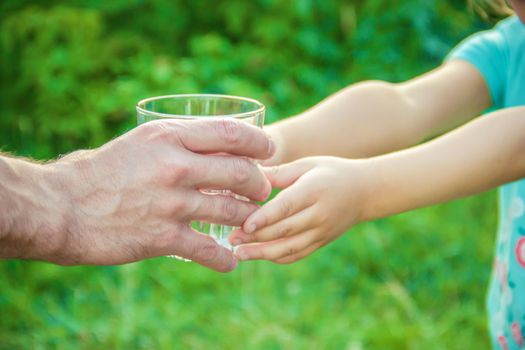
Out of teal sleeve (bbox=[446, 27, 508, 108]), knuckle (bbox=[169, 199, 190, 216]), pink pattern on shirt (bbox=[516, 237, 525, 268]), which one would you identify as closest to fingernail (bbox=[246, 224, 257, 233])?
knuckle (bbox=[169, 199, 190, 216])

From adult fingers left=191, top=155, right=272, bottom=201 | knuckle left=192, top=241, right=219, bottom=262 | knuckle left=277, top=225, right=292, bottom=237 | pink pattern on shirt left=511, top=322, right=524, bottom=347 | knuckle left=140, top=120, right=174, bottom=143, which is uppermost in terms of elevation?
knuckle left=140, top=120, right=174, bottom=143

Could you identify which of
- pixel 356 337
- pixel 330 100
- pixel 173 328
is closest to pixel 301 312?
pixel 356 337

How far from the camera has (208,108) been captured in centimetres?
128

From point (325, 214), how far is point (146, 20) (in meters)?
2.48

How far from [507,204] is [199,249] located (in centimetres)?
79

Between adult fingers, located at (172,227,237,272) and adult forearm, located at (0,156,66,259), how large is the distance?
0.66 ft

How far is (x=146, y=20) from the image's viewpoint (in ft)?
11.5

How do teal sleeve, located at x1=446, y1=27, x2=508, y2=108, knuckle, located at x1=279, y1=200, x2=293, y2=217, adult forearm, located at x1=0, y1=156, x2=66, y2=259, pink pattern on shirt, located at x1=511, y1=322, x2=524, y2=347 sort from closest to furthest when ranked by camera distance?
adult forearm, located at x1=0, y1=156, x2=66, y2=259, knuckle, located at x1=279, y1=200, x2=293, y2=217, pink pattern on shirt, located at x1=511, y1=322, x2=524, y2=347, teal sleeve, located at x1=446, y1=27, x2=508, y2=108

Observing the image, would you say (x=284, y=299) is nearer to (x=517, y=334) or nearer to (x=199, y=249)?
(x=517, y=334)

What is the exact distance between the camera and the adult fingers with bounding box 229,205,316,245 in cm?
125

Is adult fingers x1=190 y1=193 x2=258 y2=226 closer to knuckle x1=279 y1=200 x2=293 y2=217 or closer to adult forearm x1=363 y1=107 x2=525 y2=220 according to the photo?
knuckle x1=279 y1=200 x2=293 y2=217

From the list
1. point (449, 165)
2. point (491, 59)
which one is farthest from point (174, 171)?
point (491, 59)

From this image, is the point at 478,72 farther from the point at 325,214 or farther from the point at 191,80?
the point at 191,80

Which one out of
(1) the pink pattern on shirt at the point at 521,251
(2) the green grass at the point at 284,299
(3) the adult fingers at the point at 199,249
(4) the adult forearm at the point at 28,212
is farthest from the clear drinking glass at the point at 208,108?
(2) the green grass at the point at 284,299
